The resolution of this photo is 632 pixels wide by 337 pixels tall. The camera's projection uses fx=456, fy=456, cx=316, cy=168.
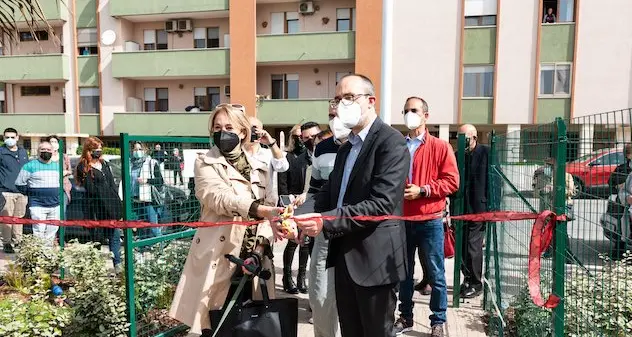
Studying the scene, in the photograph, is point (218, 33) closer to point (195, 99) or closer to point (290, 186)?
point (195, 99)

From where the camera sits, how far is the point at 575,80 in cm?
1961

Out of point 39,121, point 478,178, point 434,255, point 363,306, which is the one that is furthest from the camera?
point 39,121

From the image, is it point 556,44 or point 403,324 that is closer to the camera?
point 403,324

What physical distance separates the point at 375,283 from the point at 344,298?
0.28m

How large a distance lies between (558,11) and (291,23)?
485 inches

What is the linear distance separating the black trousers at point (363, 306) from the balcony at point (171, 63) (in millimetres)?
21538

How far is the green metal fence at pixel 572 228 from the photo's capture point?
6.26ft

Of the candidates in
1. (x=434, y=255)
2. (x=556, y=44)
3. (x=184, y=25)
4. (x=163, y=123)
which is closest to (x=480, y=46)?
(x=556, y=44)

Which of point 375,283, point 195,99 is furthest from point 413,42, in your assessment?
point 375,283

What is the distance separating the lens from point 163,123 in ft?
78.0

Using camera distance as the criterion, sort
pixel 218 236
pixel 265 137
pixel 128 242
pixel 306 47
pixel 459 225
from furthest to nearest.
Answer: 1. pixel 306 47
2. pixel 459 225
3. pixel 265 137
4. pixel 128 242
5. pixel 218 236

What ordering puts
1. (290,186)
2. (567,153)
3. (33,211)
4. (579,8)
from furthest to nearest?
1. (579,8)
2. (33,211)
3. (290,186)
4. (567,153)

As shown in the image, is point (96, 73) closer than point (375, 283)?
No

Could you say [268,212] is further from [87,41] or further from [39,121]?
[39,121]
